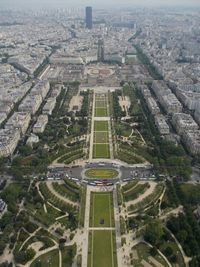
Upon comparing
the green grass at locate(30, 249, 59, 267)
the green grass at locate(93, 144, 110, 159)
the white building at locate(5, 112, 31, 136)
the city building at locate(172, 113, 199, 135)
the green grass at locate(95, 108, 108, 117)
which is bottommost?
the green grass at locate(30, 249, 59, 267)

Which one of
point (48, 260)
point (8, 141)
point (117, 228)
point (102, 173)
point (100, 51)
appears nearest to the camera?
point (48, 260)

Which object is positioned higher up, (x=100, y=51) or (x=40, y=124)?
(x=40, y=124)

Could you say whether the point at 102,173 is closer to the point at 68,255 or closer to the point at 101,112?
the point at 68,255

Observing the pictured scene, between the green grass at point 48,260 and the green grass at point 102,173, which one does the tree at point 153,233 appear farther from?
the green grass at point 102,173

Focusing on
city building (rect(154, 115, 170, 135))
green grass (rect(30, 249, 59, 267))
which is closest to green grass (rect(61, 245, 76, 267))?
green grass (rect(30, 249, 59, 267))

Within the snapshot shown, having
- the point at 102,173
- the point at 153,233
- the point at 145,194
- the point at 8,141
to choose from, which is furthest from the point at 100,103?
the point at 153,233

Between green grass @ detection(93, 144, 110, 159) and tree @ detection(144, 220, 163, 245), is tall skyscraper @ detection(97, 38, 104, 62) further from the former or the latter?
tree @ detection(144, 220, 163, 245)
